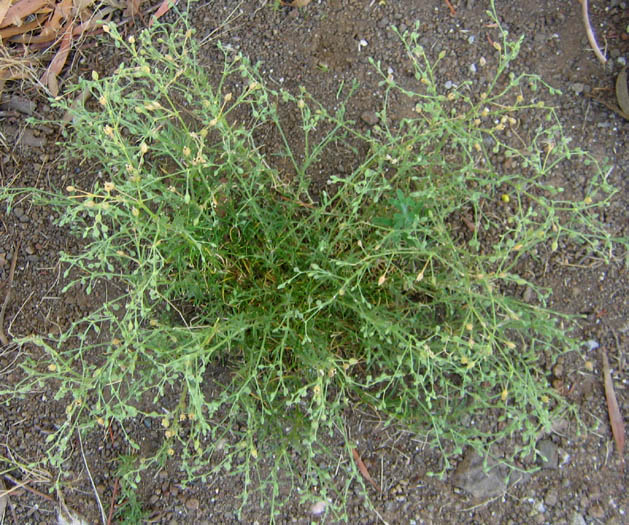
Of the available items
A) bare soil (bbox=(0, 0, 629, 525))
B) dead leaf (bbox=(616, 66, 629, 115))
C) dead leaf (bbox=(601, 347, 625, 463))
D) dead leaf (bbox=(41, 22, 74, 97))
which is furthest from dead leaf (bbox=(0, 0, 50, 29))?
dead leaf (bbox=(601, 347, 625, 463))

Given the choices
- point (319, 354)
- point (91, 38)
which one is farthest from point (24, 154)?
point (319, 354)

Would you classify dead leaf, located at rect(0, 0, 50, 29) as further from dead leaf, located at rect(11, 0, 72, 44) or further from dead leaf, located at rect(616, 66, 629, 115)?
dead leaf, located at rect(616, 66, 629, 115)

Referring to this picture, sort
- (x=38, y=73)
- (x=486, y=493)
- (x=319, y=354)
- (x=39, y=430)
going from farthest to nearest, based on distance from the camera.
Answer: (x=38, y=73)
(x=39, y=430)
(x=486, y=493)
(x=319, y=354)

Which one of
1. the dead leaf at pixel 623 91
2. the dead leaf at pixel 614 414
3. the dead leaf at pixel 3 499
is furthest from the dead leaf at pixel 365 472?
the dead leaf at pixel 623 91

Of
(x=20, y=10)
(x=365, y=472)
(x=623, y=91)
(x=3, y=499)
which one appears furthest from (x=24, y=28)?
(x=623, y=91)

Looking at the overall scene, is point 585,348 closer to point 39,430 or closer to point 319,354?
point 319,354
